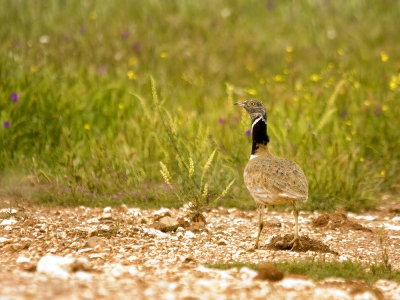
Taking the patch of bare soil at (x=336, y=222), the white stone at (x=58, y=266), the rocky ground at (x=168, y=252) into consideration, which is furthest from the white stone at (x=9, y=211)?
the patch of bare soil at (x=336, y=222)

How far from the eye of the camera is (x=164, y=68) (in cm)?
1262

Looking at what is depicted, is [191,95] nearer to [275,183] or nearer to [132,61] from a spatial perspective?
[132,61]

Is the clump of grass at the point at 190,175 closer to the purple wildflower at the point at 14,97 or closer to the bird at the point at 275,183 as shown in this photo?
the bird at the point at 275,183

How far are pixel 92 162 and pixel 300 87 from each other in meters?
4.24


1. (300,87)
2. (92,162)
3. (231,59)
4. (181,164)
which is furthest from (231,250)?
(231,59)

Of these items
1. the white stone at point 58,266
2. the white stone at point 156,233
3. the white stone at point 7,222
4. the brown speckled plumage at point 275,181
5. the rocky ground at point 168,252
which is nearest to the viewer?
the rocky ground at point 168,252

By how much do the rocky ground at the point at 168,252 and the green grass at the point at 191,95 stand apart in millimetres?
453

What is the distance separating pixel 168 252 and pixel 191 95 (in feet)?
18.8

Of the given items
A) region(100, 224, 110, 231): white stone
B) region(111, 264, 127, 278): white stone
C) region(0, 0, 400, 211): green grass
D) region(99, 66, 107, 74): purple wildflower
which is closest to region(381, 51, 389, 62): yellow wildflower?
region(0, 0, 400, 211): green grass

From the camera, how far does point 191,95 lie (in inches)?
440

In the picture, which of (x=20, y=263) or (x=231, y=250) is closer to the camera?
(x=20, y=263)

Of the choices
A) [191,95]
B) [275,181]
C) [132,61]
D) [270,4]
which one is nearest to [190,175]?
[275,181]

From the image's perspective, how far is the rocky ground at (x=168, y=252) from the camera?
4.19m

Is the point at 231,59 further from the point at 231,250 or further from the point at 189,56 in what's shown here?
the point at 231,250
